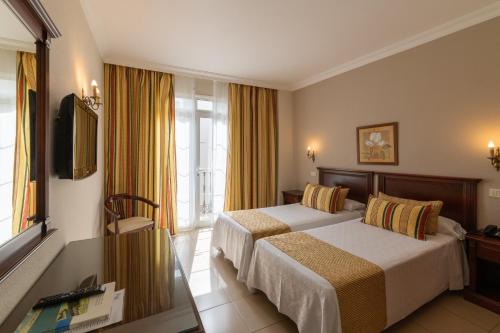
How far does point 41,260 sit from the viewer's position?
1.16 metres

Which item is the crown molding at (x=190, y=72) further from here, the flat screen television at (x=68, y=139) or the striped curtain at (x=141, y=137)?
the flat screen television at (x=68, y=139)

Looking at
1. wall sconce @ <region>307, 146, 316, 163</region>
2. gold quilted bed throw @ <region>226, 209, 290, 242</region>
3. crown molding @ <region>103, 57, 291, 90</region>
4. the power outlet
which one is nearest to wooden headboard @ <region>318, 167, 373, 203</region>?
wall sconce @ <region>307, 146, 316, 163</region>

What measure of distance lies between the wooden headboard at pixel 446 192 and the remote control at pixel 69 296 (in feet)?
10.7

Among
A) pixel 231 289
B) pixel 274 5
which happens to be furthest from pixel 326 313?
pixel 274 5

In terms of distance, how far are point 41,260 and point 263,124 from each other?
12.8ft

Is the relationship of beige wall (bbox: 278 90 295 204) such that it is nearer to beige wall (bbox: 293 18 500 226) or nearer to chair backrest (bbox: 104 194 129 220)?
beige wall (bbox: 293 18 500 226)

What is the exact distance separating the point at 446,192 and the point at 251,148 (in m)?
2.95

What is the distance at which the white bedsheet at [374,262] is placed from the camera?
1.62 meters


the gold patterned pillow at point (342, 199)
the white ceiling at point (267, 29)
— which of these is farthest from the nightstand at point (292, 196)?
the white ceiling at point (267, 29)

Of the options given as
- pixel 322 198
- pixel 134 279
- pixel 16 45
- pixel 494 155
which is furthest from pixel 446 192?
pixel 16 45

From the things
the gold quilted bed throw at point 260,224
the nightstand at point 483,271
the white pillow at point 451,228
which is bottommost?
the nightstand at point 483,271

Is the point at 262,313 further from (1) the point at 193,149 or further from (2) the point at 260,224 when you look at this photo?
(1) the point at 193,149

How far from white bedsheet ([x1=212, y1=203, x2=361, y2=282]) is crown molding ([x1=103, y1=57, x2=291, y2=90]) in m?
2.38

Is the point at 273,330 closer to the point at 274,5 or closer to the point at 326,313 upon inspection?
the point at 326,313
